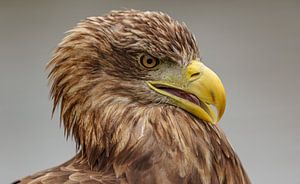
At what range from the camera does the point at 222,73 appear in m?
4.73

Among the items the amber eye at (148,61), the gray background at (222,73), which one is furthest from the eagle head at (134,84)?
the gray background at (222,73)

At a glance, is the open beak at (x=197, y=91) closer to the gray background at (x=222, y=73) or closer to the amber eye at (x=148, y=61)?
the amber eye at (x=148, y=61)

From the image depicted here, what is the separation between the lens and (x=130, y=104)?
9.04 feet

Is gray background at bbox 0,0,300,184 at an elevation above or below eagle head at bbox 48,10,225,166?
below

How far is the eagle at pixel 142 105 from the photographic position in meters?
2.70

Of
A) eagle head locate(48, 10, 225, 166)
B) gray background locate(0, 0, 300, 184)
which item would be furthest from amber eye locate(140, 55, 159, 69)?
gray background locate(0, 0, 300, 184)

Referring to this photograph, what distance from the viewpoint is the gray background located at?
4.66 metres

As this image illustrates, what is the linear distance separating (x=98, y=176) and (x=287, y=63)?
7.38 feet

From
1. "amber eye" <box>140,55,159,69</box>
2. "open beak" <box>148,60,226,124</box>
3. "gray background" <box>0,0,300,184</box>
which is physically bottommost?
"gray background" <box>0,0,300,184</box>

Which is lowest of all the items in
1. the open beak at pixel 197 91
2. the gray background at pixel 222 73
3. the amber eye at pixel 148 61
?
the gray background at pixel 222 73

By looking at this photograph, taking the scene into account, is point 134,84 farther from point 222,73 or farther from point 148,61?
point 222,73

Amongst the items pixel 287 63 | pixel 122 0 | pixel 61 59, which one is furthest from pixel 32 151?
pixel 61 59

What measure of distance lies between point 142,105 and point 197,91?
0.16 metres

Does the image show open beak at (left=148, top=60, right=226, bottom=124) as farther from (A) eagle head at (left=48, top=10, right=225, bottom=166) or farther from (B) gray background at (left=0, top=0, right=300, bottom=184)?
(B) gray background at (left=0, top=0, right=300, bottom=184)
